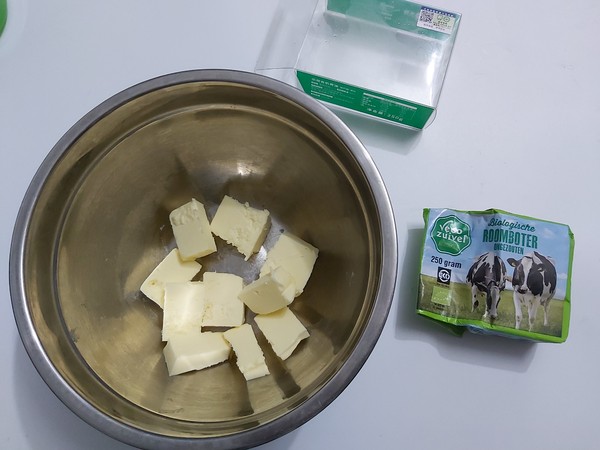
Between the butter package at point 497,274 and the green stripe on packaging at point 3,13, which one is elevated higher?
the green stripe on packaging at point 3,13

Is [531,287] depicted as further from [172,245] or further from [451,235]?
[172,245]

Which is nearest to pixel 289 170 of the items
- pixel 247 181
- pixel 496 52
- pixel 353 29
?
pixel 247 181

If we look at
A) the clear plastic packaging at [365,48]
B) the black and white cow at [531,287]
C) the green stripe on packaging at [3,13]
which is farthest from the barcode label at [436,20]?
the green stripe on packaging at [3,13]

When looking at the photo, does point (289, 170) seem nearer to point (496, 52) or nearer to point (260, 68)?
point (260, 68)

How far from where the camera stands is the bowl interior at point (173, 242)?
805mm

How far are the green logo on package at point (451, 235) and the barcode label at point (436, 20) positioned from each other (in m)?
0.41

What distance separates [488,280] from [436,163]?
27 centimetres

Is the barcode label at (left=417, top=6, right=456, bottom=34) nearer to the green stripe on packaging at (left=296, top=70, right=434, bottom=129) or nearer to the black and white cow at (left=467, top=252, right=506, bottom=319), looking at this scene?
the green stripe on packaging at (left=296, top=70, right=434, bottom=129)

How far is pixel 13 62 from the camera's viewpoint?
3.63 feet

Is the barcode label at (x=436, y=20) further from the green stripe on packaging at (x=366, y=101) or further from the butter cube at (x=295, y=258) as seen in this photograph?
the butter cube at (x=295, y=258)

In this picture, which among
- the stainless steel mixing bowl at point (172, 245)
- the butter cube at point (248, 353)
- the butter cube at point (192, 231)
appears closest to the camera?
the stainless steel mixing bowl at point (172, 245)

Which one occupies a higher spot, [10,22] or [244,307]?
[10,22]

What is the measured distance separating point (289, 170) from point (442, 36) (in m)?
0.45

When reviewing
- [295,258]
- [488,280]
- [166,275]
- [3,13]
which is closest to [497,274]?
[488,280]
